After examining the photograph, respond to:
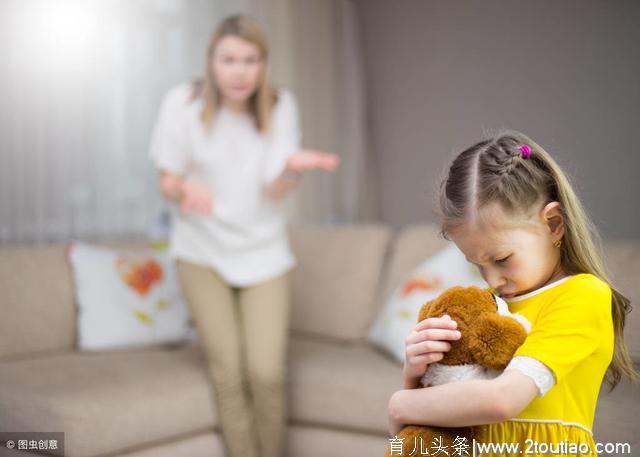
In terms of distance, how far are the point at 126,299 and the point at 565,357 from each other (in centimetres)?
189

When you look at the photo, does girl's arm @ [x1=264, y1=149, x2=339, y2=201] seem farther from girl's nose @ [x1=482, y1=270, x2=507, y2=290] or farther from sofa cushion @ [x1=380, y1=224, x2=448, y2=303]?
girl's nose @ [x1=482, y1=270, x2=507, y2=290]

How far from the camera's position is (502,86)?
3736 mm

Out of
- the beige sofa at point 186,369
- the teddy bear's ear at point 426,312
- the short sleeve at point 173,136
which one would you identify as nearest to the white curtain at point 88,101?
the beige sofa at point 186,369

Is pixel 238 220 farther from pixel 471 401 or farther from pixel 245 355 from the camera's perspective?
pixel 471 401

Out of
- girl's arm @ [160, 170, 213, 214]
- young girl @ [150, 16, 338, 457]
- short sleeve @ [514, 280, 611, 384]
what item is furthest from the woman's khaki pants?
short sleeve @ [514, 280, 611, 384]

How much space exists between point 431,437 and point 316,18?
137 inches

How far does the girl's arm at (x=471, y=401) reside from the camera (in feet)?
3.10

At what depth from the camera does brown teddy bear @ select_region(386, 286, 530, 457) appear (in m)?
0.97

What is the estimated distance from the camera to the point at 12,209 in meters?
2.78

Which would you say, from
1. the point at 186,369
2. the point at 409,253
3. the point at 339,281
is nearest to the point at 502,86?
the point at 409,253

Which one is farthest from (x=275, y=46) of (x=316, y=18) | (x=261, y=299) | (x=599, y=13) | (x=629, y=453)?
(x=629, y=453)

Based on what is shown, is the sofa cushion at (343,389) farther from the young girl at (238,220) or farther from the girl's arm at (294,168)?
the girl's arm at (294,168)

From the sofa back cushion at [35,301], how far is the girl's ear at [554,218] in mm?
→ 1814

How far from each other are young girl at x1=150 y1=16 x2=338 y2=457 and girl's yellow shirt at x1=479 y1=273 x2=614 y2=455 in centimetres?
123
